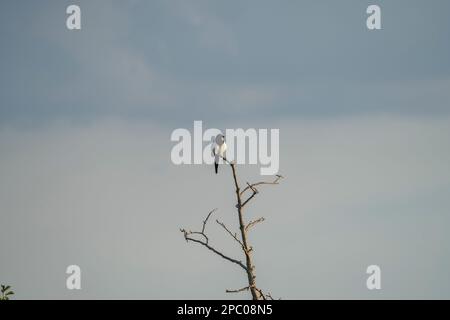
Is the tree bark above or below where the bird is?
below

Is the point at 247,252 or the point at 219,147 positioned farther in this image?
the point at 219,147

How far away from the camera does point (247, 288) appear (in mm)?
9164

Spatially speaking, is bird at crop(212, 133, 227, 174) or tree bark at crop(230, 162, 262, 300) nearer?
tree bark at crop(230, 162, 262, 300)

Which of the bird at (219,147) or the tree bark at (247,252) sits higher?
the bird at (219,147)

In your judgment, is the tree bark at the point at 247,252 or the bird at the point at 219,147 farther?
the bird at the point at 219,147
